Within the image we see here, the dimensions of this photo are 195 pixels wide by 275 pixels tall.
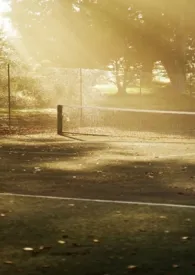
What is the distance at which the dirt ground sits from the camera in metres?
10.5

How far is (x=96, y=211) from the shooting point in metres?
8.85

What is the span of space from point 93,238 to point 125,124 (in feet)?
64.8

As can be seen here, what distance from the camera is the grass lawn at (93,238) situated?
6230mm

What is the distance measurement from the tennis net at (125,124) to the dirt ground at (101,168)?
3.32 metres

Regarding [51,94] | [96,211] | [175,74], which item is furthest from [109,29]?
[96,211]

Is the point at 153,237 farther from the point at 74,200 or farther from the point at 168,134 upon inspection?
the point at 168,134

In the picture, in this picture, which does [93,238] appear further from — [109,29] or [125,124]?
[109,29]

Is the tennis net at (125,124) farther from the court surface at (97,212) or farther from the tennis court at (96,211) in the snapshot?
the court surface at (97,212)

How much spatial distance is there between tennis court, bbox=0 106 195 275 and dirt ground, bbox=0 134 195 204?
0.06ft

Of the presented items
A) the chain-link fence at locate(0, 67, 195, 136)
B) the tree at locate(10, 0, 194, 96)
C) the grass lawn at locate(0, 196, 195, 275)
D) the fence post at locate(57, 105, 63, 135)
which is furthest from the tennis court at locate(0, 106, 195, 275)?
the tree at locate(10, 0, 194, 96)

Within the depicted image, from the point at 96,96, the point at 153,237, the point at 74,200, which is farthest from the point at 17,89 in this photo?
the point at 153,237

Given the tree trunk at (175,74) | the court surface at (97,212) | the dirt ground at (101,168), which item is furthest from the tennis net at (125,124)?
the tree trunk at (175,74)

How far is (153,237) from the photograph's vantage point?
292 inches

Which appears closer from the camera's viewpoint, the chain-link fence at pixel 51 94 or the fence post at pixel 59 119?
the fence post at pixel 59 119
